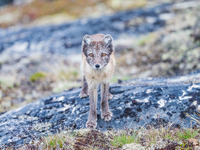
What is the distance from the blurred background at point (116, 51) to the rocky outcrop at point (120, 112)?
9.09ft

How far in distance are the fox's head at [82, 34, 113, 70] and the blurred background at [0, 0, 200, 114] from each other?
12.9 ft

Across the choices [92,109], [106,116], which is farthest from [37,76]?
[106,116]

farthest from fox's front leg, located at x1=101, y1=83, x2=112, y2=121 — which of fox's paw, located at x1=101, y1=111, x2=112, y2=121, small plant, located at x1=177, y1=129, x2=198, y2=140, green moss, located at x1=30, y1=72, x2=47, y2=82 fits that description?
green moss, located at x1=30, y1=72, x2=47, y2=82

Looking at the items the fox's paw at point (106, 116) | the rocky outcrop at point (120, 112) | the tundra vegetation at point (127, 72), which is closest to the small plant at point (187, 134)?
the tundra vegetation at point (127, 72)

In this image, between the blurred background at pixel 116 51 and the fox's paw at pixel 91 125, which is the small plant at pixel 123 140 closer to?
the fox's paw at pixel 91 125

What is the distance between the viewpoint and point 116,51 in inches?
570

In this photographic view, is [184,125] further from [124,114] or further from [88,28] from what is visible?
[88,28]

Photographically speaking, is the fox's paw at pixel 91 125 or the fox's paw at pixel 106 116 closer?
the fox's paw at pixel 91 125

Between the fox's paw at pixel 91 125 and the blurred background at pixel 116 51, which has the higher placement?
the blurred background at pixel 116 51

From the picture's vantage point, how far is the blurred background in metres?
10.4

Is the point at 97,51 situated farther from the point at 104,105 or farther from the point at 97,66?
the point at 104,105

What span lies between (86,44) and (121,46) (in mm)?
9738

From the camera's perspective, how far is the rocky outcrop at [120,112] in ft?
16.9

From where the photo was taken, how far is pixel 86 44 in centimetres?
522
